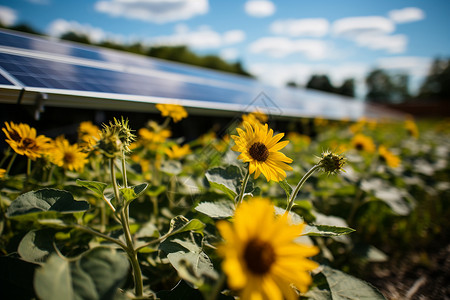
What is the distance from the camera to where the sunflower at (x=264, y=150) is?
1027 millimetres

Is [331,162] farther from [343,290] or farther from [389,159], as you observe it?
[389,159]

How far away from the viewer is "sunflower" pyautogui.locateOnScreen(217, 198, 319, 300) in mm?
588

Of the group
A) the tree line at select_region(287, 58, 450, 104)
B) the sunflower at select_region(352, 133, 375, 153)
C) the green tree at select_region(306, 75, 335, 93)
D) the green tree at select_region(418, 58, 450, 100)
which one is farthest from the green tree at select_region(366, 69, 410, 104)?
the sunflower at select_region(352, 133, 375, 153)

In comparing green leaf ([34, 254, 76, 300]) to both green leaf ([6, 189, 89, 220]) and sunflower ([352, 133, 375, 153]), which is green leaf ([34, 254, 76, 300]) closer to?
green leaf ([6, 189, 89, 220])

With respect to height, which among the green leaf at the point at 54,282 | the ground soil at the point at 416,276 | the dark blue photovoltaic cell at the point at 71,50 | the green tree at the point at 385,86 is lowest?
the ground soil at the point at 416,276

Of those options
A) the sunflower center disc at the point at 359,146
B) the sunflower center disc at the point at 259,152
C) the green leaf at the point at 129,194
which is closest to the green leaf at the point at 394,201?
the sunflower center disc at the point at 359,146

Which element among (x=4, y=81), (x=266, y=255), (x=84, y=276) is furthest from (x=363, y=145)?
(x=4, y=81)

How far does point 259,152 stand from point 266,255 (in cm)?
51

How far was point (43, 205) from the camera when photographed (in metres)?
0.89

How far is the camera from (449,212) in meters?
3.44

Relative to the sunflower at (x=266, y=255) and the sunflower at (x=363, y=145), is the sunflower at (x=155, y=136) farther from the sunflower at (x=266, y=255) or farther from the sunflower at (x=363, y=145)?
the sunflower at (x=363, y=145)

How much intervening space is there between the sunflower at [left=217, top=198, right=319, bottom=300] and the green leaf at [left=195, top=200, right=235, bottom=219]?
384 mm

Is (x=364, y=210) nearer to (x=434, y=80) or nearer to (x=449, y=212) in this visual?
(x=449, y=212)

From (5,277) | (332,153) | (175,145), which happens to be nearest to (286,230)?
(332,153)
